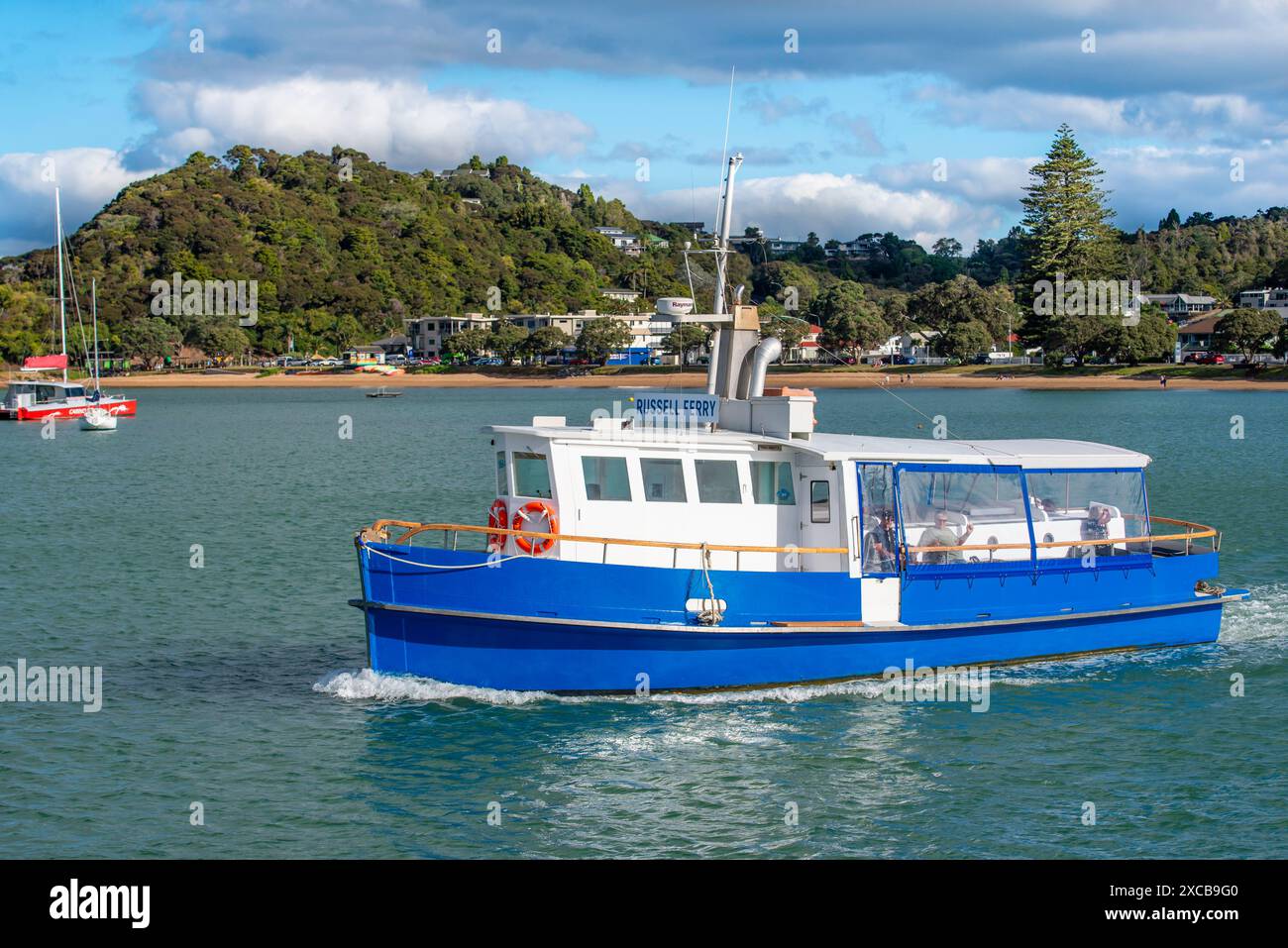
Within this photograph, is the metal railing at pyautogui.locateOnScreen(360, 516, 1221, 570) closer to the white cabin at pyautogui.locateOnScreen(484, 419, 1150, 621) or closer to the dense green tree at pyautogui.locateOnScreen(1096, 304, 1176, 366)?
the white cabin at pyautogui.locateOnScreen(484, 419, 1150, 621)

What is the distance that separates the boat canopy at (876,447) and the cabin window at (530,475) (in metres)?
0.39

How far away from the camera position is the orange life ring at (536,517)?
1861cm

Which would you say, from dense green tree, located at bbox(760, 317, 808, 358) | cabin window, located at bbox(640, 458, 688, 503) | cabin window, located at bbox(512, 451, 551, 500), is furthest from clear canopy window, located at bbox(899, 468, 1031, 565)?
dense green tree, located at bbox(760, 317, 808, 358)

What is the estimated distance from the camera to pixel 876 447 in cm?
2005

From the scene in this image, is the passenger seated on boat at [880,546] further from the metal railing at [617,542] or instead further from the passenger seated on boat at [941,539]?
the passenger seated on boat at [941,539]

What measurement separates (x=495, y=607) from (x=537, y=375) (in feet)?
458

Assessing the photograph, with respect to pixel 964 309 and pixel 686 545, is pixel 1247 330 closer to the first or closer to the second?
pixel 964 309

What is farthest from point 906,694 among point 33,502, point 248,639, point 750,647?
point 33,502

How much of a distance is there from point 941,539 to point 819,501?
2071mm

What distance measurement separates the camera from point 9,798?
15.8 meters

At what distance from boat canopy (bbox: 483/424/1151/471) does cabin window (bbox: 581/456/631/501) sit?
32cm

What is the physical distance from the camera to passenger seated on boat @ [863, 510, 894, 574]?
1908cm

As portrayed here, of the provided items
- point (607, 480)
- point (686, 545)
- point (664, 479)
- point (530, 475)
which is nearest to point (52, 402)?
point (530, 475)
